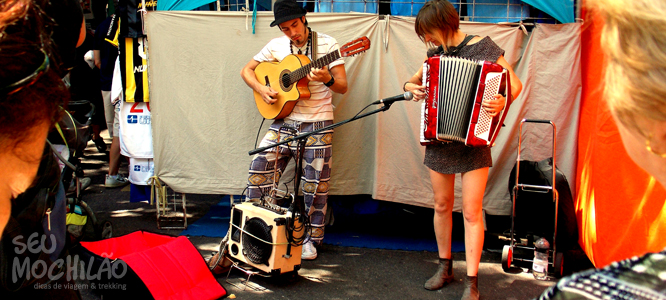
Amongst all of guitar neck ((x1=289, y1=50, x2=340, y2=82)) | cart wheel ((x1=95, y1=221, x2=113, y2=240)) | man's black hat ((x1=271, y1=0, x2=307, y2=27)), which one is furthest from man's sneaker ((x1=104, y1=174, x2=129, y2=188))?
man's black hat ((x1=271, y1=0, x2=307, y2=27))

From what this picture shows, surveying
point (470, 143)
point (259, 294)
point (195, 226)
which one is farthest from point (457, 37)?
point (195, 226)

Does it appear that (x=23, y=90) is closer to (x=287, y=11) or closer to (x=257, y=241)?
(x=257, y=241)

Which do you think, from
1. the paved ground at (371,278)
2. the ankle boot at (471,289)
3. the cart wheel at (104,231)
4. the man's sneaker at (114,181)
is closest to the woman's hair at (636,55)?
the ankle boot at (471,289)

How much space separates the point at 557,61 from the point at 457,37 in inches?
48.2

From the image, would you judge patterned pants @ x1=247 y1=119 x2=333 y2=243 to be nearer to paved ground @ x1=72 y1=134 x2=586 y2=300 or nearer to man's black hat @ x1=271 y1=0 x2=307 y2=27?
paved ground @ x1=72 y1=134 x2=586 y2=300

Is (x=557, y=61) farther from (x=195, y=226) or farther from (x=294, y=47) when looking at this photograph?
(x=195, y=226)

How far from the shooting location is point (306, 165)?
12.1 ft

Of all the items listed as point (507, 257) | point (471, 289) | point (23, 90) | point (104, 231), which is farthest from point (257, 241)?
point (23, 90)

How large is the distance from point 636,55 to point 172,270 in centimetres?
288

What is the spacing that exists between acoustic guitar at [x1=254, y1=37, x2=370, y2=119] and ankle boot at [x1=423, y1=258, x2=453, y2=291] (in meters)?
1.44

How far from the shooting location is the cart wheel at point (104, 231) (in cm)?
375

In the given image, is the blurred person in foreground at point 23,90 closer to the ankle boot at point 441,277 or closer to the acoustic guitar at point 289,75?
the acoustic guitar at point 289,75

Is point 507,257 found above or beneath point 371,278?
above

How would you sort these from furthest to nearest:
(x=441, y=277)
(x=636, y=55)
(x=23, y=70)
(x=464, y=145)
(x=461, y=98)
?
(x=441, y=277) < (x=464, y=145) < (x=461, y=98) < (x=23, y=70) < (x=636, y=55)
